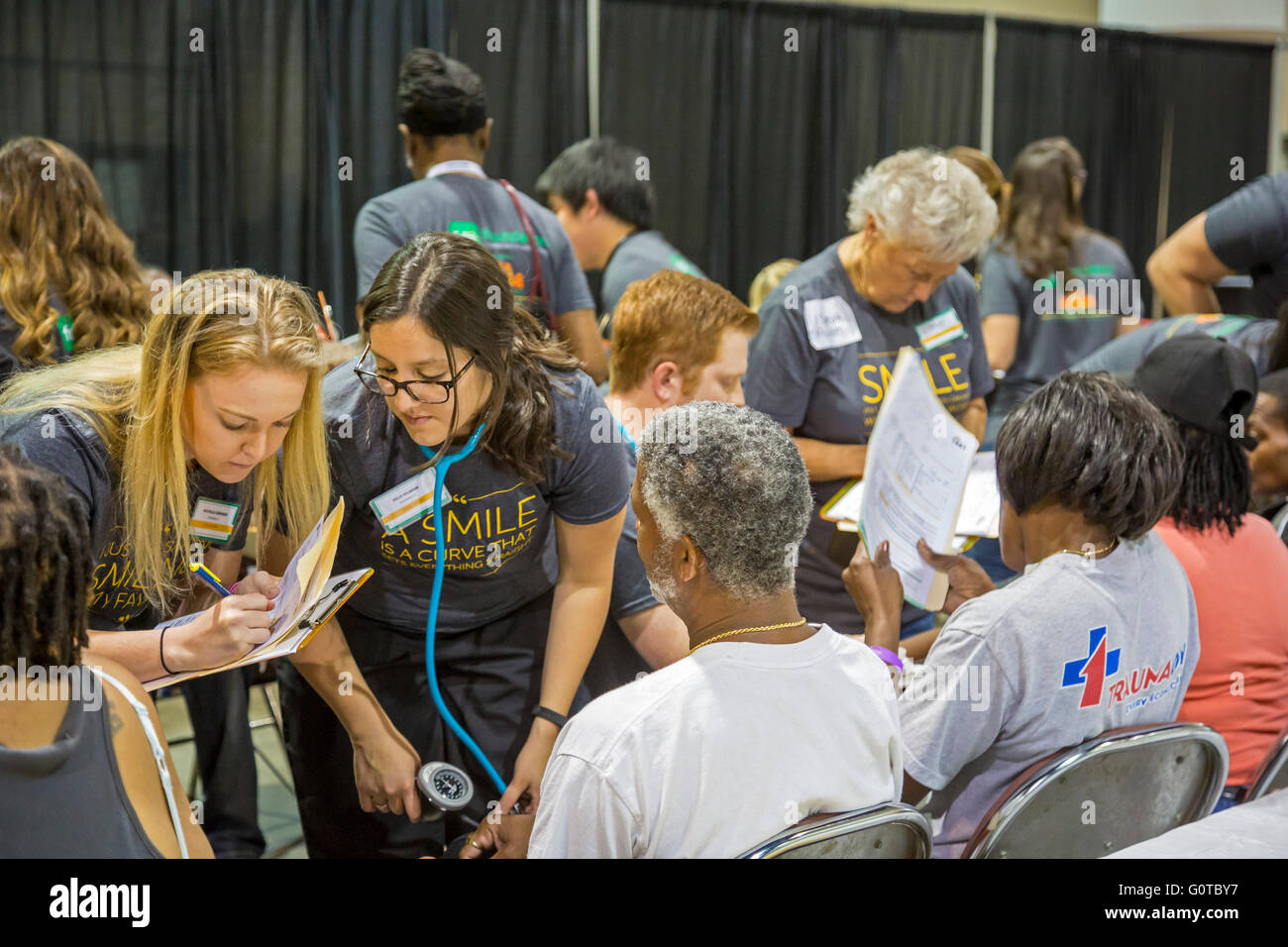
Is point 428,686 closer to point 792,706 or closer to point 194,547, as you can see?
point 194,547

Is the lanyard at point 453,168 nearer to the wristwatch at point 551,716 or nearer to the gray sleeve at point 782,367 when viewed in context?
the gray sleeve at point 782,367

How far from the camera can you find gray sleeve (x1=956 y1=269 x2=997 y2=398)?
2.76m

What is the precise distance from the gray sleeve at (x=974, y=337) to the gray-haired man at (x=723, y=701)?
1595 millimetres

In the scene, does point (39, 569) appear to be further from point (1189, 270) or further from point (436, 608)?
point (1189, 270)

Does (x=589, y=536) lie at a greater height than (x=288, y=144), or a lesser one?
lesser

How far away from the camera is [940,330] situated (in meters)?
2.64

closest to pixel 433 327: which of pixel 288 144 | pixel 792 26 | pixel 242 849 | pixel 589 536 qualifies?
pixel 589 536

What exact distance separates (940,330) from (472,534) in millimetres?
1351

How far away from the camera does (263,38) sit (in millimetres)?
4773

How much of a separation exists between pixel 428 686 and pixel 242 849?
3.74ft

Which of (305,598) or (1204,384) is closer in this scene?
(305,598)

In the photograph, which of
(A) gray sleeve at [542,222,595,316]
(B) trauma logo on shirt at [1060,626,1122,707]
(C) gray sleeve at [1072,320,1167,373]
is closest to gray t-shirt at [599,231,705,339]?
(A) gray sleeve at [542,222,595,316]

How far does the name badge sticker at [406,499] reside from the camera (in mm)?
1705

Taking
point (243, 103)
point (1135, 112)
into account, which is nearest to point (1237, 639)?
point (243, 103)
